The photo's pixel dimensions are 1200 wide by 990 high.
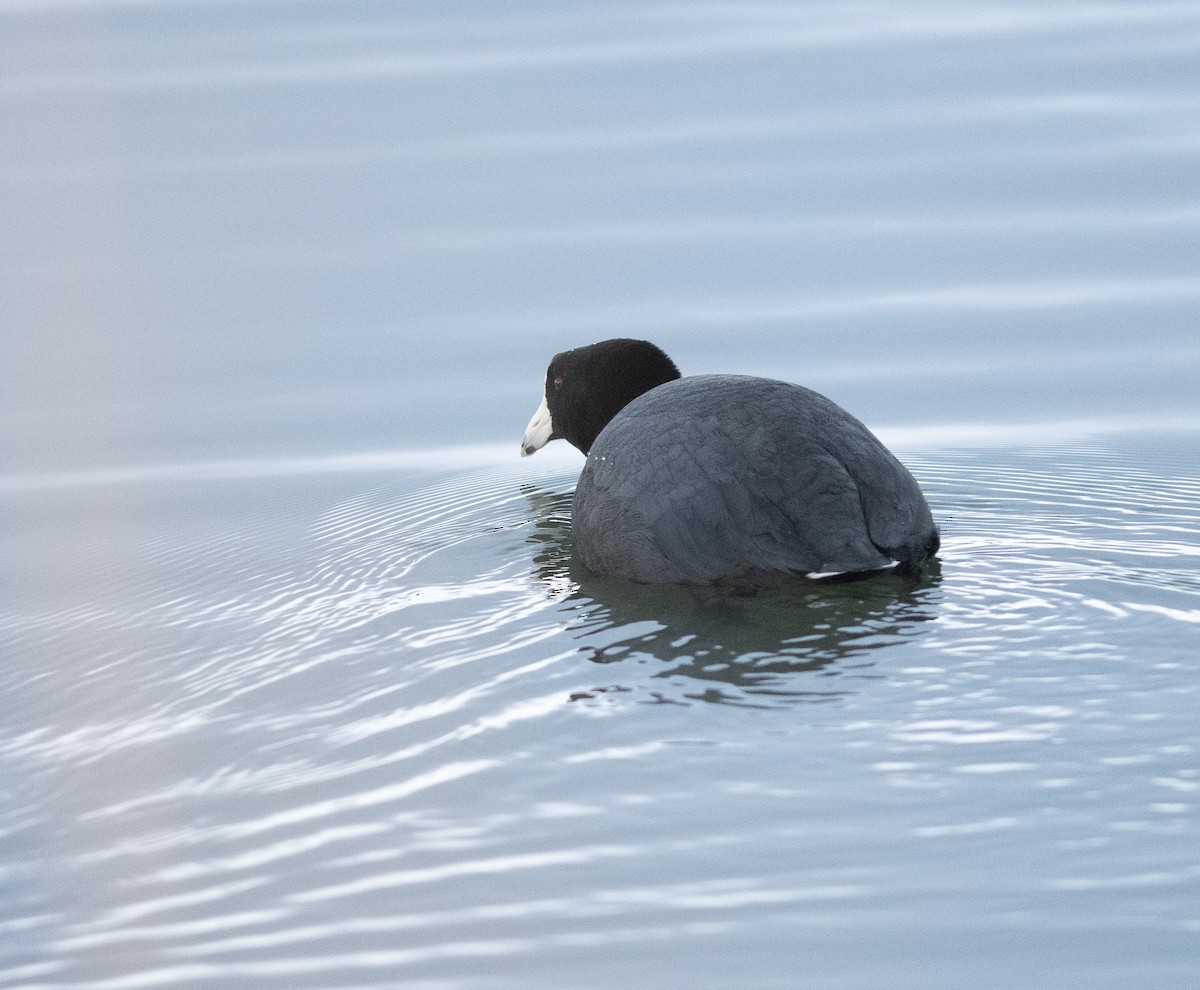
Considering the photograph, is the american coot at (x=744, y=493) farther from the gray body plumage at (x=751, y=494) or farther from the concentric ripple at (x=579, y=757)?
the concentric ripple at (x=579, y=757)

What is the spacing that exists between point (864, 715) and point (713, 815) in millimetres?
663

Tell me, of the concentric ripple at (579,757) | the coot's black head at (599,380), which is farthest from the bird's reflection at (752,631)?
the coot's black head at (599,380)

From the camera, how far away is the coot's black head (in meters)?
6.93

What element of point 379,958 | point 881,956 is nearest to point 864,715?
point 881,956

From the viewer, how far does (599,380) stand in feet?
22.9

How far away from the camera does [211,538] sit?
653 centimetres

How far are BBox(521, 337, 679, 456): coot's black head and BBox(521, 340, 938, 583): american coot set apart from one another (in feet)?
4.36

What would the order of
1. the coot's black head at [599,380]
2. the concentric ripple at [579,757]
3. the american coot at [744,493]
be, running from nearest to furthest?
the concentric ripple at [579,757] → the american coot at [744,493] → the coot's black head at [599,380]

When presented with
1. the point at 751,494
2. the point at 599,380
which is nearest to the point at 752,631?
the point at 751,494

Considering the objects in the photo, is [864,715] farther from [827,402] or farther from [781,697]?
[827,402]

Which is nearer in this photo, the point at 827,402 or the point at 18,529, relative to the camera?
the point at 827,402

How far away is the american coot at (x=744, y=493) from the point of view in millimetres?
4883

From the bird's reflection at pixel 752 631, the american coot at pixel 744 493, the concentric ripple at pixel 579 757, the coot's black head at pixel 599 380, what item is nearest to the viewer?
the concentric ripple at pixel 579 757

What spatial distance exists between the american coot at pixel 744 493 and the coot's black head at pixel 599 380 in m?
1.33
